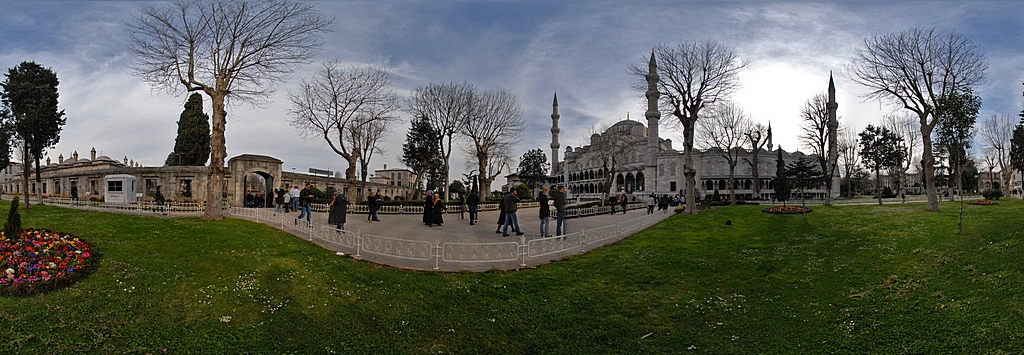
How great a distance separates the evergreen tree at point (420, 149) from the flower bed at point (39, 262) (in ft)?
97.7

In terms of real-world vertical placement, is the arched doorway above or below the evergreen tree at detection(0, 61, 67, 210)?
below

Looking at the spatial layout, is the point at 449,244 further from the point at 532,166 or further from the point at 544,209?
the point at 532,166

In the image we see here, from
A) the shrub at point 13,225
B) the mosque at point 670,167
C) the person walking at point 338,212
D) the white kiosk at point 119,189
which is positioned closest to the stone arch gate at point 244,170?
the white kiosk at point 119,189

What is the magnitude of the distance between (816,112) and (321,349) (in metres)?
40.4

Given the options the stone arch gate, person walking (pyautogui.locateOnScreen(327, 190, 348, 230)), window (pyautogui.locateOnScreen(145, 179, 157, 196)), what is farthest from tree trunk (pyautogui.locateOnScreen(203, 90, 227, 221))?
window (pyautogui.locateOnScreen(145, 179, 157, 196))

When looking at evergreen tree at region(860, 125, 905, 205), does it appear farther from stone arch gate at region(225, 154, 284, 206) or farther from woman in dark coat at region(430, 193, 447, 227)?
stone arch gate at region(225, 154, 284, 206)

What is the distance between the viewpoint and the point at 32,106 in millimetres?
23406

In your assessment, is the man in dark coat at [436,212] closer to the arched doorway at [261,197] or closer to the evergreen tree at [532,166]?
the arched doorway at [261,197]

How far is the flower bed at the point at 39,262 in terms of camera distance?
269 inches

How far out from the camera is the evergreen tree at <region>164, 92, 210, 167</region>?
4000cm

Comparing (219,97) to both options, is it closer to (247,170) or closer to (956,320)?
(247,170)

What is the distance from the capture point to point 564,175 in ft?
291

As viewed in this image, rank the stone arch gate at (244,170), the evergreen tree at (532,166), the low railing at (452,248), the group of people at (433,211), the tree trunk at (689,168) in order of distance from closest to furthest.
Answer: the low railing at (452,248) → the group of people at (433,211) → the tree trunk at (689,168) → the stone arch gate at (244,170) → the evergreen tree at (532,166)

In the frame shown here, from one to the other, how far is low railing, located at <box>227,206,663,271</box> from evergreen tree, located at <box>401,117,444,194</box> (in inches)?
982
